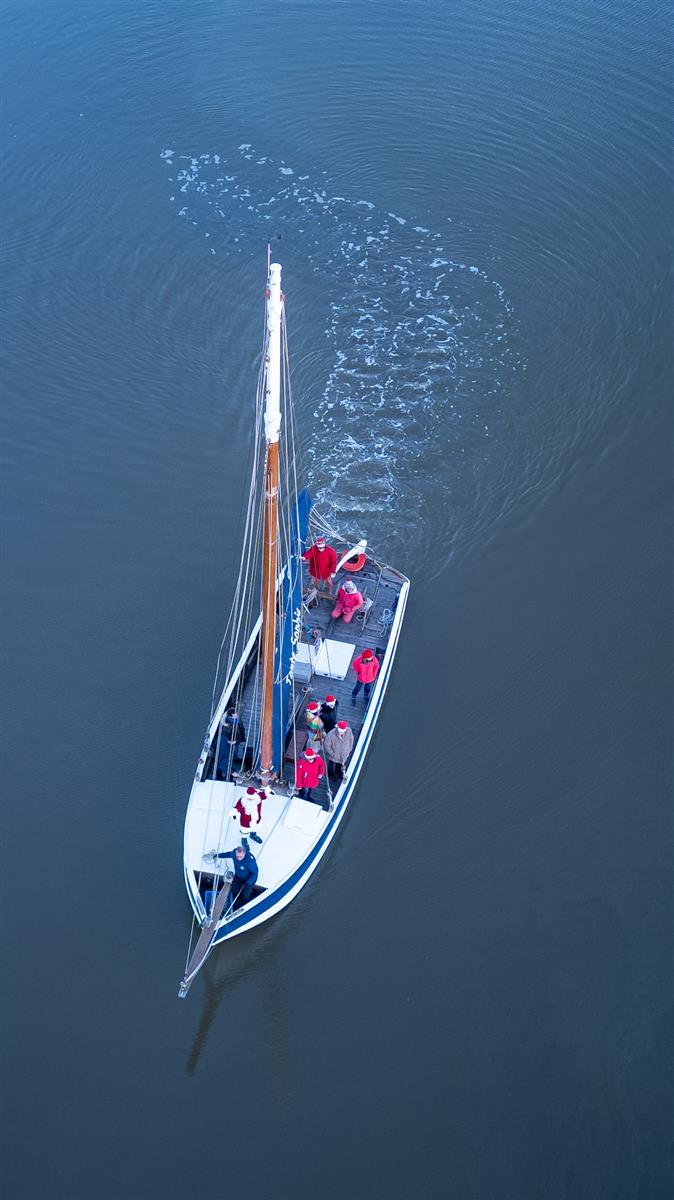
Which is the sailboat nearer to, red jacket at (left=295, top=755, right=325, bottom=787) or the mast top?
the mast top

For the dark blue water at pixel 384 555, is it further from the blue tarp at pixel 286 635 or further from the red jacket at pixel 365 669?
the blue tarp at pixel 286 635

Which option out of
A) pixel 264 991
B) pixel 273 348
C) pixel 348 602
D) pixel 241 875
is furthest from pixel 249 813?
pixel 273 348

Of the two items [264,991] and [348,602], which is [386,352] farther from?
[264,991]

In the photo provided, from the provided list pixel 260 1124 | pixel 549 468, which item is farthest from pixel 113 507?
pixel 260 1124

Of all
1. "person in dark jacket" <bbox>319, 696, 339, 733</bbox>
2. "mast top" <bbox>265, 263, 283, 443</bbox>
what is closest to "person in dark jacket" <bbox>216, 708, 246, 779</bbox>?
"person in dark jacket" <bbox>319, 696, 339, 733</bbox>

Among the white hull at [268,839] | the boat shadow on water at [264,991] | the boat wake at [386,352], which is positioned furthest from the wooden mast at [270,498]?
the boat wake at [386,352]

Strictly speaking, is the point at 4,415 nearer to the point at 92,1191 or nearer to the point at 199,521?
the point at 199,521
